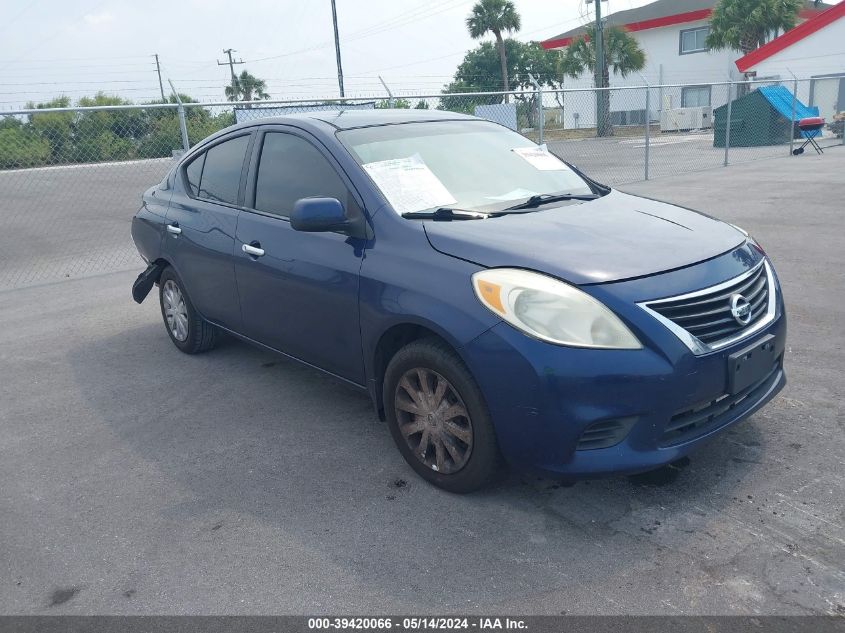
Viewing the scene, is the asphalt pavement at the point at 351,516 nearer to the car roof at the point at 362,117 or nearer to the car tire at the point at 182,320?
the car tire at the point at 182,320

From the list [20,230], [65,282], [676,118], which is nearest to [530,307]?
[65,282]

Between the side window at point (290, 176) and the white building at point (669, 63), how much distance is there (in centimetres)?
3892

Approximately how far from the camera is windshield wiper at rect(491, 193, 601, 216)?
3824mm

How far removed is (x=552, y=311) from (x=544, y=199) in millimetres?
1184

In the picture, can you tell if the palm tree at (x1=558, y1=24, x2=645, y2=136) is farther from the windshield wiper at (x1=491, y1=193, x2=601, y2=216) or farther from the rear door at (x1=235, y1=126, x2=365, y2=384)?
the rear door at (x1=235, y1=126, x2=365, y2=384)

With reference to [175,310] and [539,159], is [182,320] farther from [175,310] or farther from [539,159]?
[539,159]

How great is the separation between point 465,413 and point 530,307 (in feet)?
1.79

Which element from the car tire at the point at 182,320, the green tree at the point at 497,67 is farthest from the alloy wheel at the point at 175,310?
the green tree at the point at 497,67

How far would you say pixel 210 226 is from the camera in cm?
482

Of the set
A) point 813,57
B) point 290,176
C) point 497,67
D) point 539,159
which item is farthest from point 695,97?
point 290,176

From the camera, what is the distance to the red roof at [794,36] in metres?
34.0

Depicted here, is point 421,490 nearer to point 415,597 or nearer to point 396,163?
point 415,597

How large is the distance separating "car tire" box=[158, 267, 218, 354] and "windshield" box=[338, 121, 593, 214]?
80.6 inches

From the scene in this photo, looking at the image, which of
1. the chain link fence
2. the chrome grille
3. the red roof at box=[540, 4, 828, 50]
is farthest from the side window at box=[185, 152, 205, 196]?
the red roof at box=[540, 4, 828, 50]
